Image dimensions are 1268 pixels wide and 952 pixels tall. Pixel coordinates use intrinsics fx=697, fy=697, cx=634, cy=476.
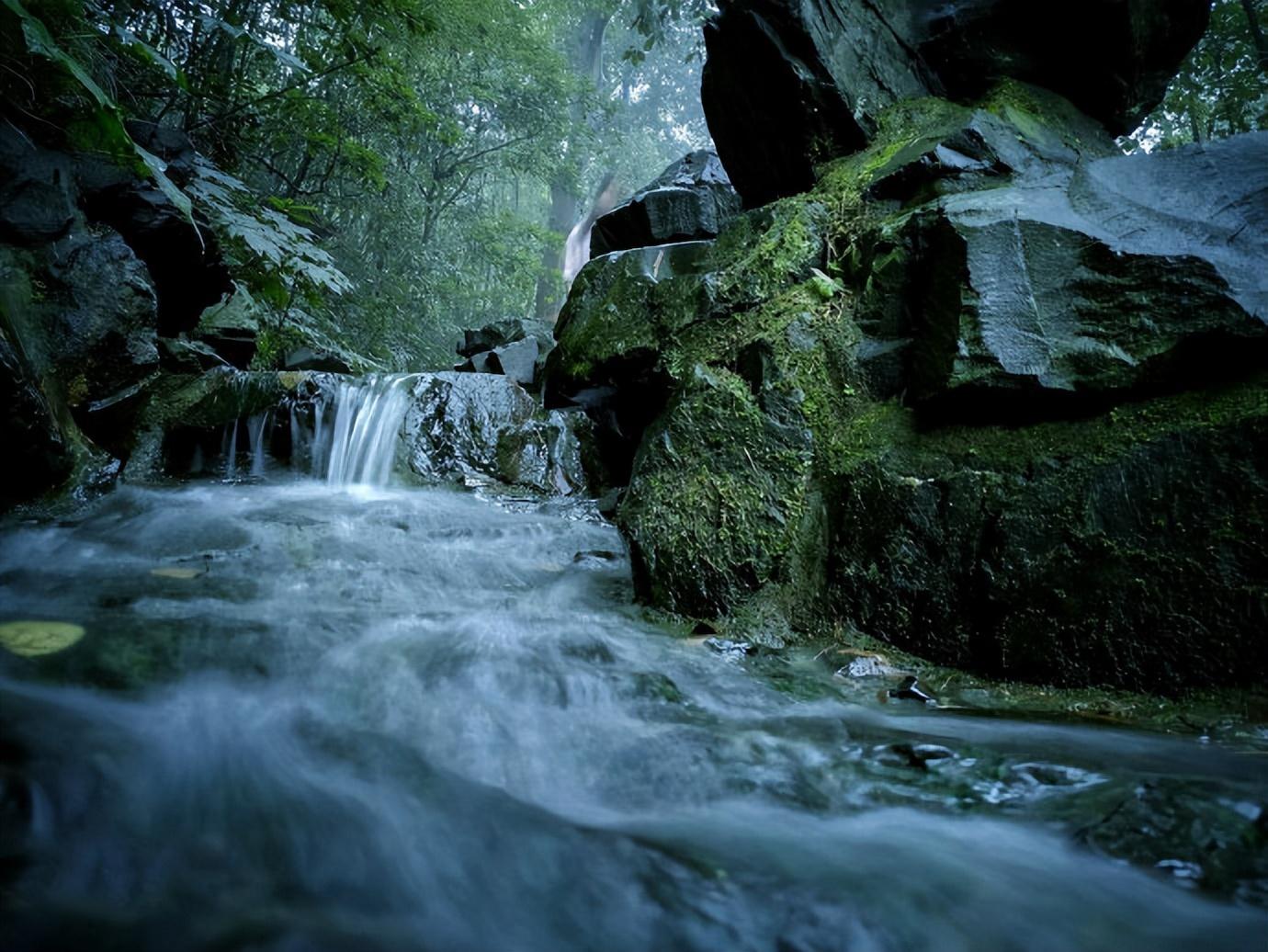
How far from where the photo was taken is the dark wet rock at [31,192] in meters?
4.76

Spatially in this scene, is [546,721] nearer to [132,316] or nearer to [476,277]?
[132,316]

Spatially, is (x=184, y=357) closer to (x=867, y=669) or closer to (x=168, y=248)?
(x=168, y=248)

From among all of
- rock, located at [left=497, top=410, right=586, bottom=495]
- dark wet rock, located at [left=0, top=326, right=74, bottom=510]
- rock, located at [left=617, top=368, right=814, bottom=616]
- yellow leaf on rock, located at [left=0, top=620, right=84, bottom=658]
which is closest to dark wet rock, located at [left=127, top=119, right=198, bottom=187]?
dark wet rock, located at [left=0, top=326, right=74, bottom=510]

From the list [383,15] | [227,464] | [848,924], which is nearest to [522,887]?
[848,924]

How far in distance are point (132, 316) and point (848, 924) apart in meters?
6.37

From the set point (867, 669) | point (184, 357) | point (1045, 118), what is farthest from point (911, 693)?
point (184, 357)

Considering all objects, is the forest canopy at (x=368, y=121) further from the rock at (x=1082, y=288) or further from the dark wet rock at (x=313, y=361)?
the rock at (x=1082, y=288)

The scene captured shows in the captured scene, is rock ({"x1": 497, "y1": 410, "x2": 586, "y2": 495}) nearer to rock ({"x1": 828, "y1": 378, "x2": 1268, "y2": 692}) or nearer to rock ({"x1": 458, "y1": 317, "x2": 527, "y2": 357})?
rock ({"x1": 828, "y1": 378, "x2": 1268, "y2": 692})

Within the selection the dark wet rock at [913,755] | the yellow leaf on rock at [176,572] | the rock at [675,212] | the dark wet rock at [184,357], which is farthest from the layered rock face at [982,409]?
the dark wet rock at [184,357]

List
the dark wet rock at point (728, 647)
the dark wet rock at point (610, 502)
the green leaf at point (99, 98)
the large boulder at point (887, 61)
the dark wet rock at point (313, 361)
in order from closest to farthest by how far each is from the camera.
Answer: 1. the dark wet rock at point (728, 647)
2. the green leaf at point (99, 98)
3. the large boulder at point (887, 61)
4. the dark wet rock at point (610, 502)
5. the dark wet rock at point (313, 361)

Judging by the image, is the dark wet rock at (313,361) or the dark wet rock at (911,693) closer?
the dark wet rock at (911,693)

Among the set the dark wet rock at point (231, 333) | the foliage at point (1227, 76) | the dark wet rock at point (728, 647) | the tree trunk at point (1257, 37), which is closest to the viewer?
the dark wet rock at point (728, 647)

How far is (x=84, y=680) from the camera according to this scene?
6.57 ft

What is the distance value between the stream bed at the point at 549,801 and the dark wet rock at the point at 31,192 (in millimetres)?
3330
